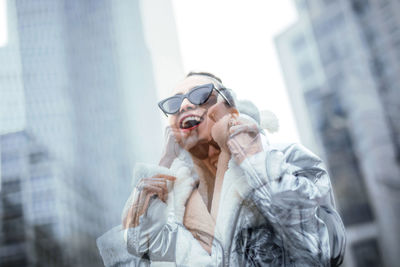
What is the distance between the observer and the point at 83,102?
862 mm

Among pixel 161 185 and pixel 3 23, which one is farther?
pixel 3 23

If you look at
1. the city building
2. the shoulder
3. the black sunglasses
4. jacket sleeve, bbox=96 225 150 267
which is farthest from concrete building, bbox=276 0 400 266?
the city building

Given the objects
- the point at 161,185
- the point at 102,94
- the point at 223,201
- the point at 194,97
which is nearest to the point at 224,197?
the point at 223,201

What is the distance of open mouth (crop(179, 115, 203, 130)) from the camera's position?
74 centimetres

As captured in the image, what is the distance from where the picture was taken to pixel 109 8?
3.16ft

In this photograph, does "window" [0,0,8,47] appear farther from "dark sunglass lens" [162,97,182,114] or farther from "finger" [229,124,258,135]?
"finger" [229,124,258,135]

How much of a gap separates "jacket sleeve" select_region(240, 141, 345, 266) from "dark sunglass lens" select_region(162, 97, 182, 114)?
8.6 inches

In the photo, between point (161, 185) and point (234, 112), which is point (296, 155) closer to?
point (234, 112)

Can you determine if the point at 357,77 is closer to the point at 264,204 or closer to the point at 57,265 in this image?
the point at 264,204

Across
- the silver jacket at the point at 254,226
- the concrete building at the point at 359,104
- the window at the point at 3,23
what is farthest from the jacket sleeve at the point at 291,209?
the window at the point at 3,23

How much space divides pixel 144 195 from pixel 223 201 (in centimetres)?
19

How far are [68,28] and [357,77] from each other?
3.95ft

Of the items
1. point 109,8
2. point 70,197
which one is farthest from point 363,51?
point 70,197

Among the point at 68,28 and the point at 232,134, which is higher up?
the point at 68,28
